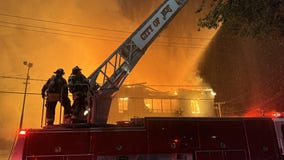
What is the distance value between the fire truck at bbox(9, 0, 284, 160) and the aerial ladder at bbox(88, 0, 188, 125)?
412 mm

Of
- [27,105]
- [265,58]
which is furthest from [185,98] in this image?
[27,105]

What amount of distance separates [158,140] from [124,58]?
4.38 metres

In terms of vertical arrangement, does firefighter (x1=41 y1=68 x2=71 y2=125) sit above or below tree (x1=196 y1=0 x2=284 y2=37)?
below

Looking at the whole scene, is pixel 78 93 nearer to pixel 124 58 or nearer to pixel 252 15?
pixel 124 58

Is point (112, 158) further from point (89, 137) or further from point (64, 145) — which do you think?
point (64, 145)

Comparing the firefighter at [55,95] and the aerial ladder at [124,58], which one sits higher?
the aerial ladder at [124,58]

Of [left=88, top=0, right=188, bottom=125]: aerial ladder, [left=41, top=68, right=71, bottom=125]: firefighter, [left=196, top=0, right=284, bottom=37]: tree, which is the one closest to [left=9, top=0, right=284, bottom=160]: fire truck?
[left=88, top=0, right=188, bottom=125]: aerial ladder

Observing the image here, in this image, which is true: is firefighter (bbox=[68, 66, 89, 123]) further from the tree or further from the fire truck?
the tree

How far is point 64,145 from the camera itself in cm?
527

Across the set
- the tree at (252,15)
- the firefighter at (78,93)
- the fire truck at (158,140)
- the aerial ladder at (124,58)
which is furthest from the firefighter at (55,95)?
the tree at (252,15)

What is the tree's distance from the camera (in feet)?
27.9

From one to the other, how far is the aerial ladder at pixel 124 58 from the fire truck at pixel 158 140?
41 centimetres

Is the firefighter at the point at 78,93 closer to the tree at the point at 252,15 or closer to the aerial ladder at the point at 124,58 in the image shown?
the aerial ladder at the point at 124,58

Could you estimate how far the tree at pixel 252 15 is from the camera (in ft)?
27.9
